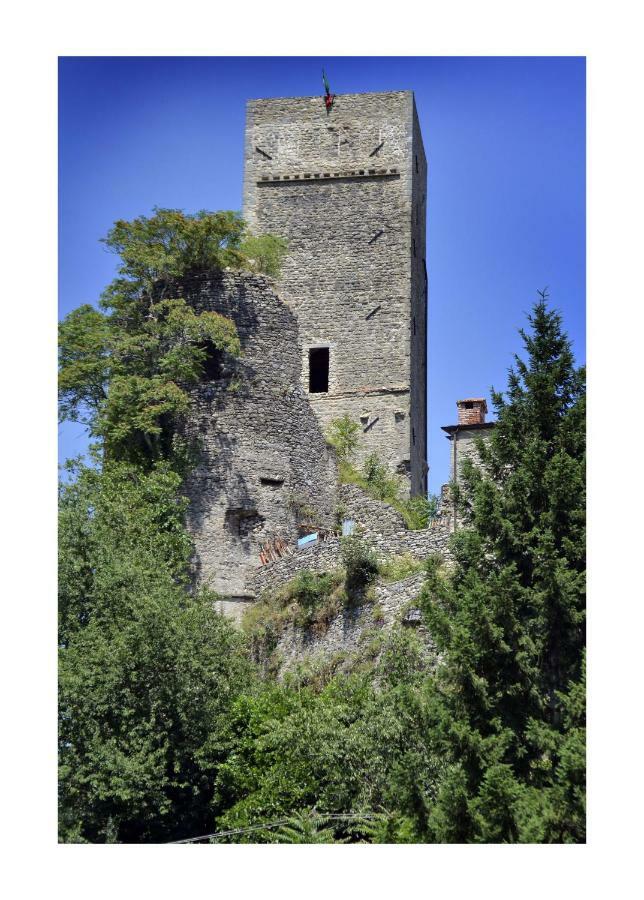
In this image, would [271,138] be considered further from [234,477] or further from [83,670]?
[83,670]

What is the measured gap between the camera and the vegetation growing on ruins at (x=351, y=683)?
1512 cm

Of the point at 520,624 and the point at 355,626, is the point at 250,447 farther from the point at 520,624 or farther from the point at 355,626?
the point at 520,624

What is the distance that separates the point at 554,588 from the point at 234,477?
33.4 feet

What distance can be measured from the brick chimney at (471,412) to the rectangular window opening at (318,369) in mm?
4959

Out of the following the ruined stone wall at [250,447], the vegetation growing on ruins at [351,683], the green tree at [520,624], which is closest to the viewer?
the green tree at [520,624]

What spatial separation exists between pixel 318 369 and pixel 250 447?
351 inches

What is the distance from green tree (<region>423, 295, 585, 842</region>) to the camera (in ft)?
47.3

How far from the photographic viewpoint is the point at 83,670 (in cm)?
1844

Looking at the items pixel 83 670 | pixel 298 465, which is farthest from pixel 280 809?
pixel 298 465

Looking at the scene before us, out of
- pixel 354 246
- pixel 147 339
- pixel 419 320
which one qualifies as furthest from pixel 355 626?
pixel 419 320

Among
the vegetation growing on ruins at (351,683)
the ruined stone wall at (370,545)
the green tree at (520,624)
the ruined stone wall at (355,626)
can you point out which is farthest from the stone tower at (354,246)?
the green tree at (520,624)

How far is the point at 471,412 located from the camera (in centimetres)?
2945

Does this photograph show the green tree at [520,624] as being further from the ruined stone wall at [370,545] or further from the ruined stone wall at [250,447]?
the ruined stone wall at [250,447]

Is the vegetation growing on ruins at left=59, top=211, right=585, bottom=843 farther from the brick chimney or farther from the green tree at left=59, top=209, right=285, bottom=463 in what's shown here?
the brick chimney
